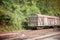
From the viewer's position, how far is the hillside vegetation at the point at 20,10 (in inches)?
117

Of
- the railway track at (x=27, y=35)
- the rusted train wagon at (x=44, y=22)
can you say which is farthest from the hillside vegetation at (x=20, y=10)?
the rusted train wagon at (x=44, y=22)

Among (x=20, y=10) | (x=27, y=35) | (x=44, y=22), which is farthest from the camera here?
(x=44, y=22)

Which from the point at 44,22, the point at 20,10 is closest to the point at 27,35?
the point at 20,10

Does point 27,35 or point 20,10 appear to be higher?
point 20,10

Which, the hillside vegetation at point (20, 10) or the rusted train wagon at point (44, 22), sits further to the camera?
the rusted train wagon at point (44, 22)

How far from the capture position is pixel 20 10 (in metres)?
3.28

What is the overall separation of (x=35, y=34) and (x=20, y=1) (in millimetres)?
843

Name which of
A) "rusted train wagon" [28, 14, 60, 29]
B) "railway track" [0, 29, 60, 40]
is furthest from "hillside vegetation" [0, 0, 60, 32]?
"rusted train wagon" [28, 14, 60, 29]

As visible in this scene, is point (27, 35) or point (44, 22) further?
point (44, 22)

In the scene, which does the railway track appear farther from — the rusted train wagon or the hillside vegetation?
the rusted train wagon

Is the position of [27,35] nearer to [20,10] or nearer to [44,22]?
[20,10]

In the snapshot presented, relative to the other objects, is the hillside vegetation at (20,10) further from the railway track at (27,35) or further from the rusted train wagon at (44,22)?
the rusted train wagon at (44,22)

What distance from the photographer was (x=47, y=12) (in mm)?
3742

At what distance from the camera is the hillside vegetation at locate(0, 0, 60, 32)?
2978 millimetres
